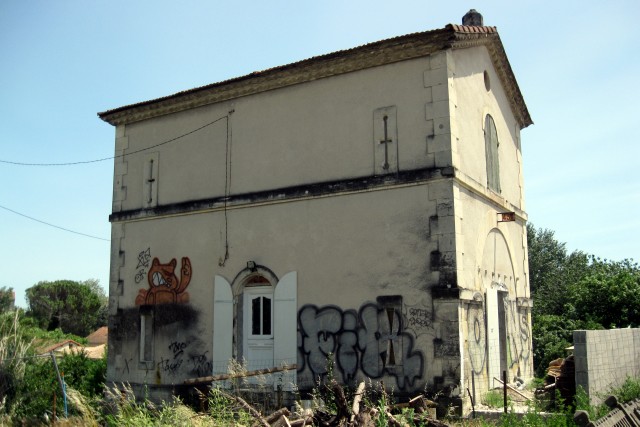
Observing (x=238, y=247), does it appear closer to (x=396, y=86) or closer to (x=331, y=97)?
(x=331, y=97)

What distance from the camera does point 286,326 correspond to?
41.3 feet

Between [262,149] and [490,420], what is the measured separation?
7.29 m

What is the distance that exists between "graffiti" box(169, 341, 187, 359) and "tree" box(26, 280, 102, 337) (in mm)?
43570

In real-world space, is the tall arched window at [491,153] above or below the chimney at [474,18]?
below

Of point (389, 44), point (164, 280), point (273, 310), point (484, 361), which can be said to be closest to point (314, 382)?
point (273, 310)

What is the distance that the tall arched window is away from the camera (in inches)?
548

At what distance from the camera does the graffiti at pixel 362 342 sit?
440 inches

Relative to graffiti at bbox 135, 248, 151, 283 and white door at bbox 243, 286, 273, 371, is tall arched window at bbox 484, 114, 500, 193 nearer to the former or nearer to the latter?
white door at bbox 243, 286, 273, 371

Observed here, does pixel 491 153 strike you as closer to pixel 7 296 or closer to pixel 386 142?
pixel 386 142

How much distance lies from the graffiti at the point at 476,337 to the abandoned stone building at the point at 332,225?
0.23 ft

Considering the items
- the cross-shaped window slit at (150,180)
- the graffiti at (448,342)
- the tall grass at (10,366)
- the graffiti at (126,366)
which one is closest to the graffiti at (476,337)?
the graffiti at (448,342)

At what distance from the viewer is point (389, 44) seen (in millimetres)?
11891

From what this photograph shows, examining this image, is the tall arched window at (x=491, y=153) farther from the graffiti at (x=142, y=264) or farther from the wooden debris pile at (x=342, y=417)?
the graffiti at (x=142, y=264)

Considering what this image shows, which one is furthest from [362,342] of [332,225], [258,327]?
[258,327]
